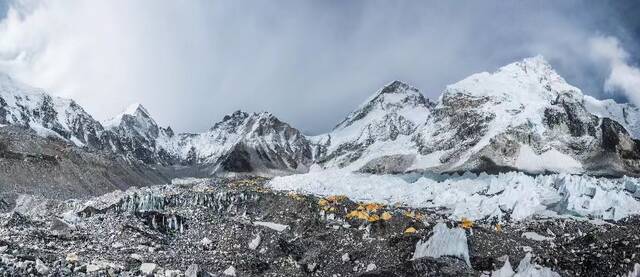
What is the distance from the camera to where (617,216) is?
68.1 meters

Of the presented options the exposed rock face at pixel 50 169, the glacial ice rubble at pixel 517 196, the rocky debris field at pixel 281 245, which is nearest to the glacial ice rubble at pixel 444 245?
the rocky debris field at pixel 281 245

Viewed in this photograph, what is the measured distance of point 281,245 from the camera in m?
44.9

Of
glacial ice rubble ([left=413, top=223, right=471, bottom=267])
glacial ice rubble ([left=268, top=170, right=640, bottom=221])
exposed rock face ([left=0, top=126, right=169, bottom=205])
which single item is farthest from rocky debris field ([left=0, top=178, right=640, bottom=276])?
exposed rock face ([left=0, top=126, right=169, bottom=205])

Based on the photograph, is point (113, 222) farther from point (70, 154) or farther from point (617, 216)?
point (70, 154)

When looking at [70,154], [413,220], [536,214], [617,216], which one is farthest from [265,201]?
[70,154]

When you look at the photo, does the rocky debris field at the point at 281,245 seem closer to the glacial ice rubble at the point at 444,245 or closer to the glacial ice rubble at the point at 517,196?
the glacial ice rubble at the point at 444,245

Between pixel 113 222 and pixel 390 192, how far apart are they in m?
63.6

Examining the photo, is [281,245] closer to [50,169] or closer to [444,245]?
[444,245]

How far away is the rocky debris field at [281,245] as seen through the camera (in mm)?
32406

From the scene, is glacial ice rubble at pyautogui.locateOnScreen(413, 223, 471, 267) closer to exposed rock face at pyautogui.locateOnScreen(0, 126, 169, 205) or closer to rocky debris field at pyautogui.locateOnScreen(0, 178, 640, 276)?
rocky debris field at pyautogui.locateOnScreen(0, 178, 640, 276)

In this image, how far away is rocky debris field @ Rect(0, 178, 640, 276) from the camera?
32.4m

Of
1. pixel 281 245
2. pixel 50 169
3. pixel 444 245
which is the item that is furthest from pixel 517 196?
pixel 50 169

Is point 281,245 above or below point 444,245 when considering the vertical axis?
above

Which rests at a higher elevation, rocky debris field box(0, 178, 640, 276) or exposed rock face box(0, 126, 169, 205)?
exposed rock face box(0, 126, 169, 205)
